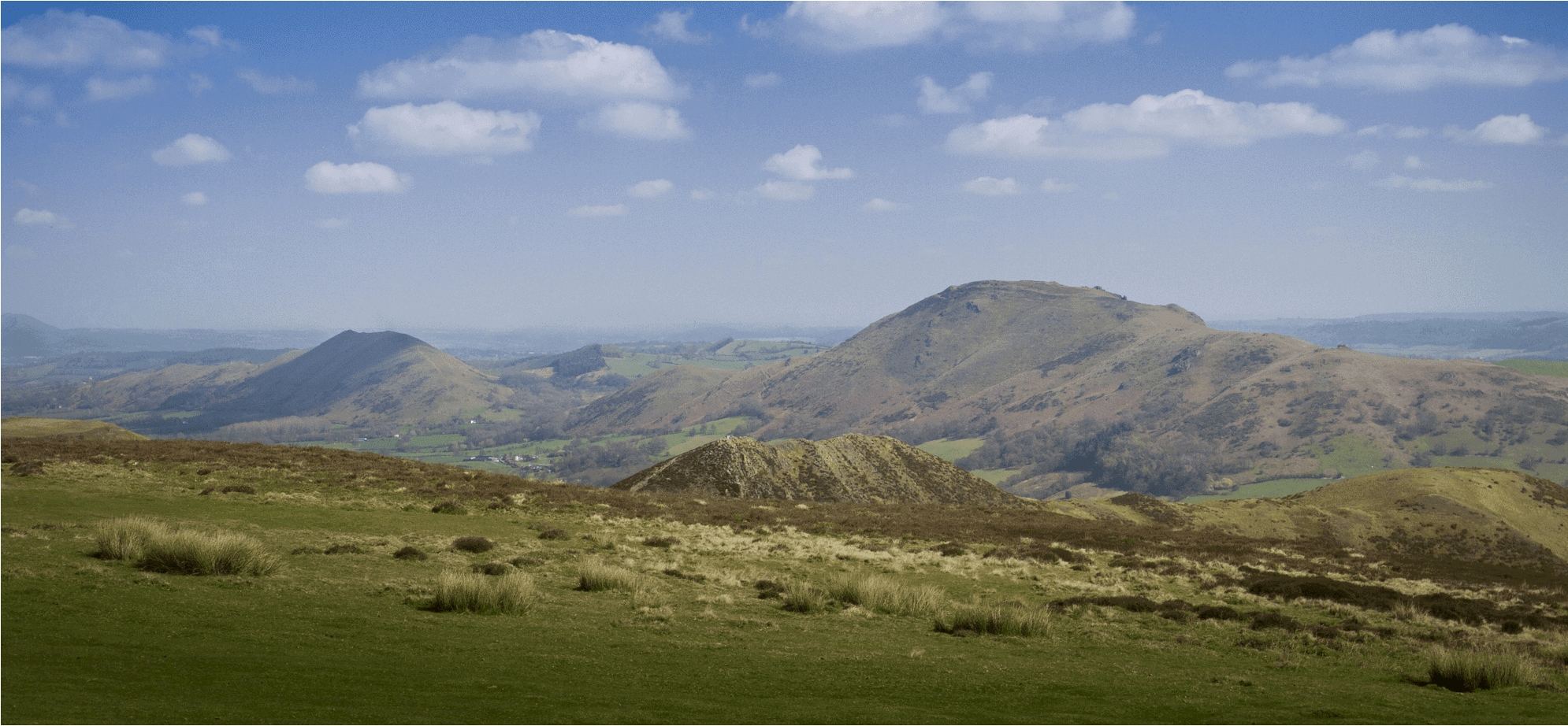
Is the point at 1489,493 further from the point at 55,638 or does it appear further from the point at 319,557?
the point at 55,638

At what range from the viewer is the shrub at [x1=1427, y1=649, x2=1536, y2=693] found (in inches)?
523

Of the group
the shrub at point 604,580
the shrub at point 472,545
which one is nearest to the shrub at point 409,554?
the shrub at point 472,545

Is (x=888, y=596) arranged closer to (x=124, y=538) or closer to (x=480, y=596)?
(x=480, y=596)

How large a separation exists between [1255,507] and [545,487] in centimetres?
4806

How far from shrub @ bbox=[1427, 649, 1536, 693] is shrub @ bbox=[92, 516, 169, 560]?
2494 cm

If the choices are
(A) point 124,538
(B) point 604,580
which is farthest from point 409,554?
(A) point 124,538

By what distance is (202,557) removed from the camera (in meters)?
15.9

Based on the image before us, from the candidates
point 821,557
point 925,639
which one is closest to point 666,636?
point 925,639

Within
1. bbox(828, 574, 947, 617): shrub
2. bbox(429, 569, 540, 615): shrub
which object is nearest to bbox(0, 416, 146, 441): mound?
bbox(429, 569, 540, 615): shrub

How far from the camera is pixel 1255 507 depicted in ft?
181

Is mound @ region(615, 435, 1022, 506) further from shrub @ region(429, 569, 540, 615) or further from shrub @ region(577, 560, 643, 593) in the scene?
shrub @ region(429, 569, 540, 615)

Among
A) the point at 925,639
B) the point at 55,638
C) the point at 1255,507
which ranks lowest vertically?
the point at 1255,507

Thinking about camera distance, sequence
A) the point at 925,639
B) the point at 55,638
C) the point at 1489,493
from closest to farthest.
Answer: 1. the point at 55,638
2. the point at 925,639
3. the point at 1489,493

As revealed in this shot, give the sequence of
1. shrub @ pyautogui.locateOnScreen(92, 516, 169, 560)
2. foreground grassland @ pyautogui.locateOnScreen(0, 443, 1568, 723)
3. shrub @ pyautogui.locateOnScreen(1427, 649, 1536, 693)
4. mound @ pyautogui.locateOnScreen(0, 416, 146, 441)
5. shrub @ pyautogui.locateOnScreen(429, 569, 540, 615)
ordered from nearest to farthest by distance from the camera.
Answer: foreground grassland @ pyautogui.locateOnScreen(0, 443, 1568, 723)
shrub @ pyautogui.locateOnScreen(1427, 649, 1536, 693)
shrub @ pyautogui.locateOnScreen(429, 569, 540, 615)
shrub @ pyautogui.locateOnScreen(92, 516, 169, 560)
mound @ pyautogui.locateOnScreen(0, 416, 146, 441)
